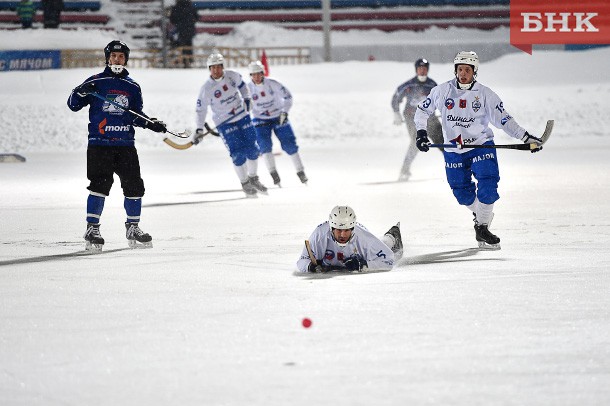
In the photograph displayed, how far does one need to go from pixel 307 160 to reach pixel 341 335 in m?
11.3

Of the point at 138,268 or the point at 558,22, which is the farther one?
the point at 558,22

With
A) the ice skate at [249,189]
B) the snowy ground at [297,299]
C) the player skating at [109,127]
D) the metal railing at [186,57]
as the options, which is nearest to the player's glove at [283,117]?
the snowy ground at [297,299]

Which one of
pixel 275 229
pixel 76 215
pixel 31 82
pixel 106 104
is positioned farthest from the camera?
pixel 31 82

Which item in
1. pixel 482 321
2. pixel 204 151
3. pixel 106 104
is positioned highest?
pixel 106 104

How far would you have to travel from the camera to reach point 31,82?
21922mm

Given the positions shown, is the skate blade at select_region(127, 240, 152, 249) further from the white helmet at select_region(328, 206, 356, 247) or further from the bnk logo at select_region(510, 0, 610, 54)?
the bnk logo at select_region(510, 0, 610, 54)

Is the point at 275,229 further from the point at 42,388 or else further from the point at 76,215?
the point at 42,388

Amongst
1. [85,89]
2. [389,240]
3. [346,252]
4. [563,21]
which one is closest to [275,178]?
[85,89]

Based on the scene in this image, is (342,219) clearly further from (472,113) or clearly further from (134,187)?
(134,187)

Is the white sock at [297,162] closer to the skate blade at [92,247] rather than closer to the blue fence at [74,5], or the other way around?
the skate blade at [92,247]

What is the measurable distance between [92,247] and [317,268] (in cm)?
198

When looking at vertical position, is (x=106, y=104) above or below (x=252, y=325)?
above

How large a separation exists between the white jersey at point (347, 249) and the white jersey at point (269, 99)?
641 cm

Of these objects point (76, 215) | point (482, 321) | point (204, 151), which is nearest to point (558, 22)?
point (204, 151)
